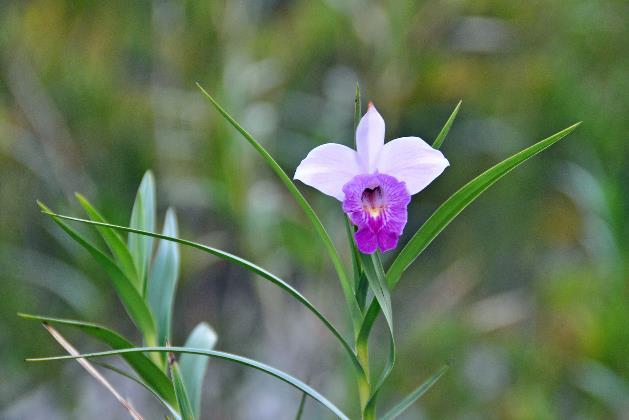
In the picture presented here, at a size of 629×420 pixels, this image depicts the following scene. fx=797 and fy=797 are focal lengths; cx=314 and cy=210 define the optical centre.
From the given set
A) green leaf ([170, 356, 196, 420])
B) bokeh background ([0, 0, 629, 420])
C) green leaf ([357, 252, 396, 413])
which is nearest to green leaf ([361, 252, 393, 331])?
green leaf ([357, 252, 396, 413])

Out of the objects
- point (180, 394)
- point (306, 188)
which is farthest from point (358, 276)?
point (306, 188)

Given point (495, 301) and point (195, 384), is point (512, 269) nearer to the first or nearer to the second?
point (495, 301)

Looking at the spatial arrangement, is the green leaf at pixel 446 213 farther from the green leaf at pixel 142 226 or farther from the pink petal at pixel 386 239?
the green leaf at pixel 142 226

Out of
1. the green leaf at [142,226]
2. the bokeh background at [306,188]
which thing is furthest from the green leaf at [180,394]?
the bokeh background at [306,188]

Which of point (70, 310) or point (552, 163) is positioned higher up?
point (552, 163)

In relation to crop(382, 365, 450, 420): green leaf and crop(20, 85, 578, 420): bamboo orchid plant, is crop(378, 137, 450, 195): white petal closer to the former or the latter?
crop(20, 85, 578, 420): bamboo orchid plant

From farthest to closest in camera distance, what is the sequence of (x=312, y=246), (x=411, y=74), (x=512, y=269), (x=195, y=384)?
(x=512, y=269) < (x=411, y=74) < (x=312, y=246) < (x=195, y=384)

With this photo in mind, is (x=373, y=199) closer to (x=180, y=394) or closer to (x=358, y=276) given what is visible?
A: (x=358, y=276)

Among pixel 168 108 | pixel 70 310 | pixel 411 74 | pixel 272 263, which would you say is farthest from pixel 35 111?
pixel 411 74
